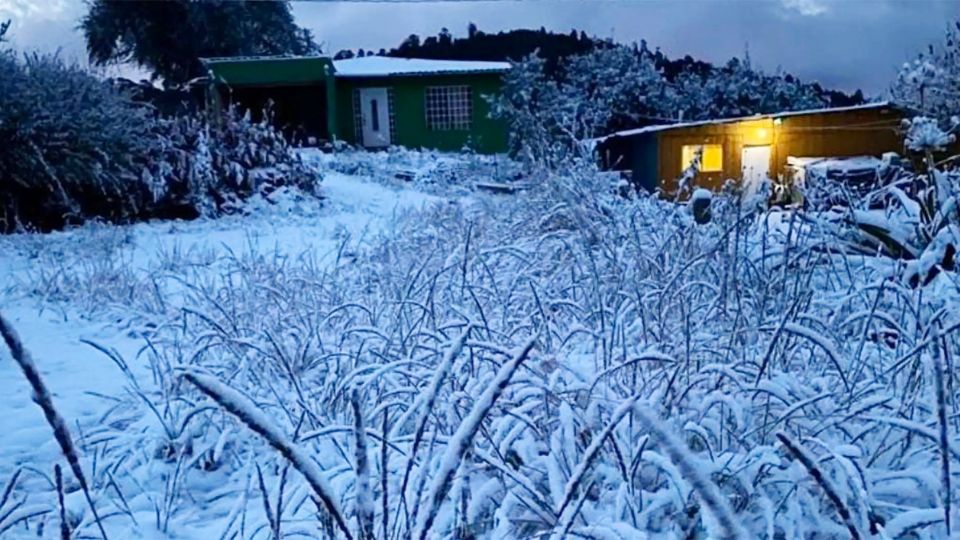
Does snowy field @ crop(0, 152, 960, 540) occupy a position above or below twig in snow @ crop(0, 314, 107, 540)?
below

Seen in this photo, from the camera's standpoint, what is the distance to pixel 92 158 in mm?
7312

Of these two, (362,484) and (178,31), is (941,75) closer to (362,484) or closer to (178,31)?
(362,484)

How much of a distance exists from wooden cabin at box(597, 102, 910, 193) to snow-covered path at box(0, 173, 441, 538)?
5.35 m

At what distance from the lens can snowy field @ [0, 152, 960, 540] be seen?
51.6 inches

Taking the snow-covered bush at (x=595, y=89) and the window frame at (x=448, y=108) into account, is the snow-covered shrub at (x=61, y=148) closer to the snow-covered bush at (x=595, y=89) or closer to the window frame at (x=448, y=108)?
the snow-covered bush at (x=595, y=89)

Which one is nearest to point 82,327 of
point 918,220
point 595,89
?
point 918,220

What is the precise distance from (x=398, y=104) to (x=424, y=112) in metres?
0.62

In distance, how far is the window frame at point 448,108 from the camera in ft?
59.6

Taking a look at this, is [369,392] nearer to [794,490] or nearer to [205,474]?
[205,474]

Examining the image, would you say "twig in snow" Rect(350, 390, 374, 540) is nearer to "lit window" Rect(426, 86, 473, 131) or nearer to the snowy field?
the snowy field

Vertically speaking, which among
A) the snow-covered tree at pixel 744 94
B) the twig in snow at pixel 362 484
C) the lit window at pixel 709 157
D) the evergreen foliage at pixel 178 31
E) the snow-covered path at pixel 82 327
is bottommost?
the snow-covered path at pixel 82 327

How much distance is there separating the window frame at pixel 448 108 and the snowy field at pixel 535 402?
1460 cm

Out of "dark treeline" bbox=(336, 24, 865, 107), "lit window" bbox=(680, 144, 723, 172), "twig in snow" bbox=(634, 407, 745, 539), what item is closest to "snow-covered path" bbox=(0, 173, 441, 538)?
"twig in snow" bbox=(634, 407, 745, 539)

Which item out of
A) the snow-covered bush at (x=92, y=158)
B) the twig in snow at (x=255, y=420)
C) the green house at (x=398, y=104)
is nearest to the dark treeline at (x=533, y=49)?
the green house at (x=398, y=104)
